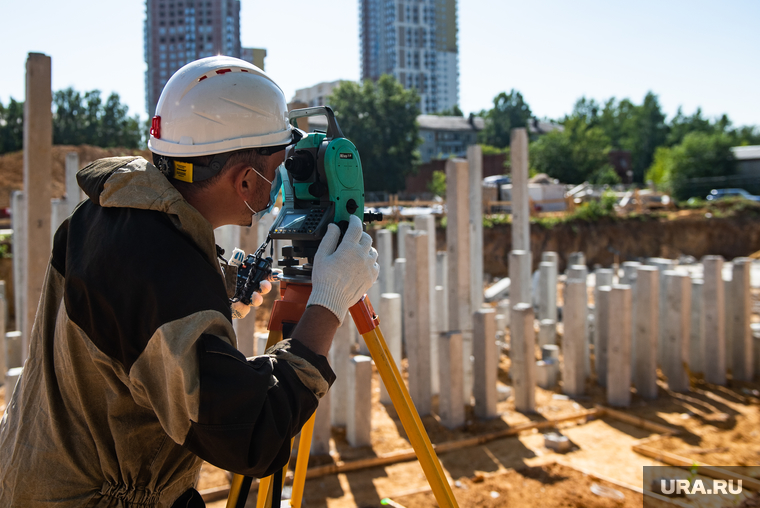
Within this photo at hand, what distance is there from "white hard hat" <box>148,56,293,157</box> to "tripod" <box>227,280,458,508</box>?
0.54 m

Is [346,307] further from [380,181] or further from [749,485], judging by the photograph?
[380,181]

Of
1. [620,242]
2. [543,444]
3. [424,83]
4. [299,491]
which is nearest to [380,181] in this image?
[620,242]

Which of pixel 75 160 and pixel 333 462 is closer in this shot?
pixel 333 462

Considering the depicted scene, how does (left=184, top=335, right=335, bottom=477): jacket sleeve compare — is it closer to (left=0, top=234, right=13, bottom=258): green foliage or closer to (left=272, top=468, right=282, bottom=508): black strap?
(left=272, top=468, right=282, bottom=508): black strap

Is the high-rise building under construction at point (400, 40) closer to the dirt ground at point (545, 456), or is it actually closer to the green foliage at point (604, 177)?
the green foliage at point (604, 177)

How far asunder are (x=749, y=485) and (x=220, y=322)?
3899 millimetres

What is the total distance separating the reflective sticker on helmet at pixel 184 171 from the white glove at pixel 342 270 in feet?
1.30

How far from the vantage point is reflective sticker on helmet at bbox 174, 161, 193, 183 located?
139 cm

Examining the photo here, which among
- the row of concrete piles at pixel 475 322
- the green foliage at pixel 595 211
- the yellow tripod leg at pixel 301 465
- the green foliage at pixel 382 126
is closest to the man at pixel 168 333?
the yellow tripod leg at pixel 301 465

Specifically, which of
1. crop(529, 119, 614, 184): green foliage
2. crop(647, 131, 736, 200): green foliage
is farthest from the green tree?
crop(647, 131, 736, 200): green foliage

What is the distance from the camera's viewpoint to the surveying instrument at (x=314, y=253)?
1.68m

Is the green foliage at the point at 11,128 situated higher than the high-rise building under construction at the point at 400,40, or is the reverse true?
the high-rise building under construction at the point at 400,40

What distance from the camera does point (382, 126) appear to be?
3062 centimetres

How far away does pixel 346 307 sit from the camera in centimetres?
145
